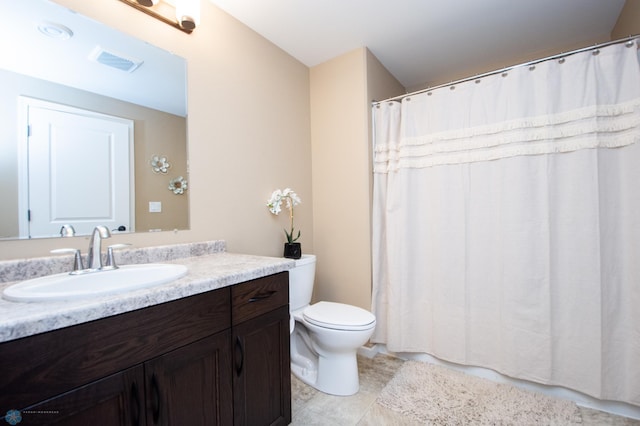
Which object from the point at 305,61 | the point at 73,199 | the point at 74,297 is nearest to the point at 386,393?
the point at 74,297

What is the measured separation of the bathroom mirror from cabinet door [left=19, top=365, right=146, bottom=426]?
2.31 feet

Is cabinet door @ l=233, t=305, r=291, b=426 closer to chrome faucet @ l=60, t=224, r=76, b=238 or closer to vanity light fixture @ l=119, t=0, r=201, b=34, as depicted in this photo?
chrome faucet @ l=60, t=224, r=76, b=238

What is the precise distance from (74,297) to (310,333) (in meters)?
1.31

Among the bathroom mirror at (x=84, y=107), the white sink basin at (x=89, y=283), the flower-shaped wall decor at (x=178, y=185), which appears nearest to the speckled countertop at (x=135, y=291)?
the white sink basin at (x=89, y=283)

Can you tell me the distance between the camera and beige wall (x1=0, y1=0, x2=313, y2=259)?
4.74 ft

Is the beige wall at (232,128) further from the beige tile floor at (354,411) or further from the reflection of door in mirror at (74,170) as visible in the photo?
the beige tile floor at (354,411)

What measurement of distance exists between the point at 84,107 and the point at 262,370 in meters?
1.35

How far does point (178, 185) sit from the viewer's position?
1510 millimetres

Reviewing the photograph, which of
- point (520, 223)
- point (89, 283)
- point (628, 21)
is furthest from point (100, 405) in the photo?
point (628, 21)

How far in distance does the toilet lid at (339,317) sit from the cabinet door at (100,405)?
0.99 meters

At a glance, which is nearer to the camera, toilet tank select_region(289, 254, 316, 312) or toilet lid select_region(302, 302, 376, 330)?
toilet lid select_region(302, 302, 376, 330)

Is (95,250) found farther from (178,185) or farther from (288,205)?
(288,205)

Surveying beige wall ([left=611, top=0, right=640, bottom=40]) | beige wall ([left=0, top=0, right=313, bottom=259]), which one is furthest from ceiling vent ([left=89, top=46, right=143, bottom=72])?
beige wall ([left=611, top=0, right=640, bottom=40])

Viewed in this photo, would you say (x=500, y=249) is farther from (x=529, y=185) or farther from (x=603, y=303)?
(x=603, y=303)
